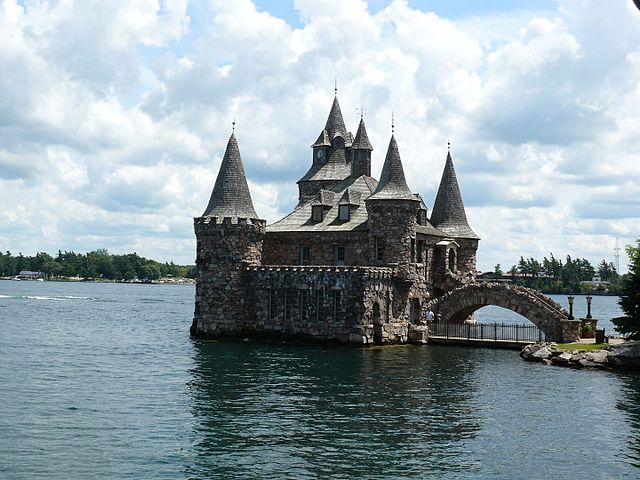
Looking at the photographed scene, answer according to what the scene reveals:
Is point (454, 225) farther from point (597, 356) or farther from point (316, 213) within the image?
point (597, 356)

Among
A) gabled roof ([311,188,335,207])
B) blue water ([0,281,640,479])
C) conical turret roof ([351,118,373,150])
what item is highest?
conical turret roof ([351,118,373,150])

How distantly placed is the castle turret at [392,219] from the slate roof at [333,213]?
81.1 inches

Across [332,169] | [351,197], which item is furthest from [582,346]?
[332,169]

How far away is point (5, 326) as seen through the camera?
261 feet

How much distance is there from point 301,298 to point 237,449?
29.6m

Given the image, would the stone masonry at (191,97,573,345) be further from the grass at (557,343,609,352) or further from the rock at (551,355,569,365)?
the rock at (551,355,569,365)

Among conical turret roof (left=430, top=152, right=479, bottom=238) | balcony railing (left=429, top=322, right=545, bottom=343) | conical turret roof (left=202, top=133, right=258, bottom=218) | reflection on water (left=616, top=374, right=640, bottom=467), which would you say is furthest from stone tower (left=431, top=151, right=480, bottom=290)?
reflection on water (left=616, top=374, right=640, bottom=467)

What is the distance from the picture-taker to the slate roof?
61938 mm

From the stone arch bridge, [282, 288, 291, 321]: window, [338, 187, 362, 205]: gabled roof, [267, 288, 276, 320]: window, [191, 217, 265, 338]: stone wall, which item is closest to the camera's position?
the stone arch bridge

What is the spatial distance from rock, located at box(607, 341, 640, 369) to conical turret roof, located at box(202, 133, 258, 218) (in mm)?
27610

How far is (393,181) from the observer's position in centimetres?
5859

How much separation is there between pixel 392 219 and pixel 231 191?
12.5 meters

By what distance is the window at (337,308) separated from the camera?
182ft

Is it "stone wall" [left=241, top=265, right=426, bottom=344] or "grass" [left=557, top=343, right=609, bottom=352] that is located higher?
"stone wall" [left=241, top=265, right=426, bottom=344]
